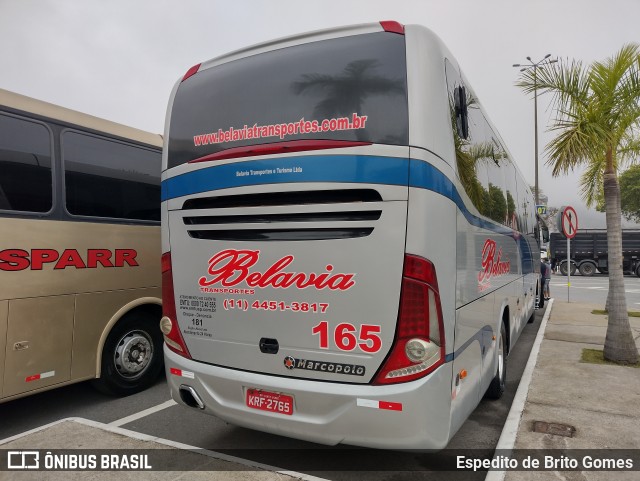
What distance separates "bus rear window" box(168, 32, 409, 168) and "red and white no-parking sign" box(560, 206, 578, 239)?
41.3 feet

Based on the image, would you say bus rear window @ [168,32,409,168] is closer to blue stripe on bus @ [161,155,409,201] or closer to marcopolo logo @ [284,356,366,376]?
blue stripe on bus @ [161,155,409,201]

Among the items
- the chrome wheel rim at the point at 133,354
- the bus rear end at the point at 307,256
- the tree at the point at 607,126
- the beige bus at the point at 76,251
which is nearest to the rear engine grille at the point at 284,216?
the bus rear end at the point at 307,256

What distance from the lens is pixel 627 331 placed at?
21.8ft

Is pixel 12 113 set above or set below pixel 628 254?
above

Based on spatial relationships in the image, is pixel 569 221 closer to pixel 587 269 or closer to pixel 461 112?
pixel 461 112

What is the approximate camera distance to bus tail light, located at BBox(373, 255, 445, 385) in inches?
111

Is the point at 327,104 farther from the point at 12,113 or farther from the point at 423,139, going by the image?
the point at 12,113

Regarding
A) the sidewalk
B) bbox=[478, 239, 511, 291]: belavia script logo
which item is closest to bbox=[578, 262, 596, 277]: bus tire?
the sidewalk

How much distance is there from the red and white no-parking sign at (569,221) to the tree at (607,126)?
22.6ft

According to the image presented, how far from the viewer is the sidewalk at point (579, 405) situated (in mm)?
3820

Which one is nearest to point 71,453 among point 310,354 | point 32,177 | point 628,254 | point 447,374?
point 310,354

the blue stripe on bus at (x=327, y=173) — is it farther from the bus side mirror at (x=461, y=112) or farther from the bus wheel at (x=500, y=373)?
the bus wheel at (x=500, y=373)

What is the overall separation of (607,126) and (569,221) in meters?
7.74

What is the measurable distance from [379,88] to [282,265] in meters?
1.36
